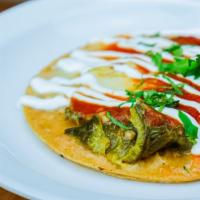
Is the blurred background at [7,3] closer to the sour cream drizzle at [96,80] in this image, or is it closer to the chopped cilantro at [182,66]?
the sour cream drizzle at [96,80]

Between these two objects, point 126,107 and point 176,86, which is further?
point 176,86

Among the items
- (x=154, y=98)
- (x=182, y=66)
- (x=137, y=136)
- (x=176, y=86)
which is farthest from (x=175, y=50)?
(x=137, y=136)

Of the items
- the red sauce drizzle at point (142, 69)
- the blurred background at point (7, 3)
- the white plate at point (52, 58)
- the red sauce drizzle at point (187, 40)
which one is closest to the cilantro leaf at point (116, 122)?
the white plate at point (52, 58)

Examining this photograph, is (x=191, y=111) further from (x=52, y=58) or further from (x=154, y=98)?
(x=52, y=58)

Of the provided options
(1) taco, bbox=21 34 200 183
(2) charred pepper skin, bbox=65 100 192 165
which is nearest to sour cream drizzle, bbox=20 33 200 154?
(1) taco, bbox=21 34 200 183

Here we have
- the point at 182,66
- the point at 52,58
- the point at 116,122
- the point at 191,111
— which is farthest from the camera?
the point at 52,58

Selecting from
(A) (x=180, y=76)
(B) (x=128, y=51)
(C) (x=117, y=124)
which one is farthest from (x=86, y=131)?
(B) (x=128, y=51)
